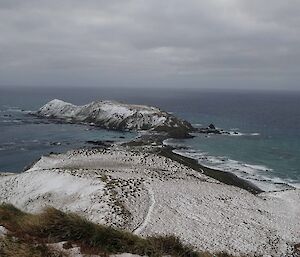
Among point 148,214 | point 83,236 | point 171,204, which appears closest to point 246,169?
point 171,204

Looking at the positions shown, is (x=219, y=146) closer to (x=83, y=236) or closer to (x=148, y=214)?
(x=148, y=214)

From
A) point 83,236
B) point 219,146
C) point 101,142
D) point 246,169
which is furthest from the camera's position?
point 219,146

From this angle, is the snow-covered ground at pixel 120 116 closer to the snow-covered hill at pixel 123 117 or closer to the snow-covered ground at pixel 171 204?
the snow-covered hill at pixel 123 117

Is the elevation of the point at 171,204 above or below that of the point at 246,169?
above

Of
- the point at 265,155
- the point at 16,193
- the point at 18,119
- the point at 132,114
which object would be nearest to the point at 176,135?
the point at 132,114

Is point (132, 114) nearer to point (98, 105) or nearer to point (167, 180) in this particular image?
point (98, 105)

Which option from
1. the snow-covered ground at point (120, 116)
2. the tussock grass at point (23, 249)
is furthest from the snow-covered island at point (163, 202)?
the snow-covered ground at point (120, 116)

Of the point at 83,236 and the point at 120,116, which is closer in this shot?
the point at 83,236
